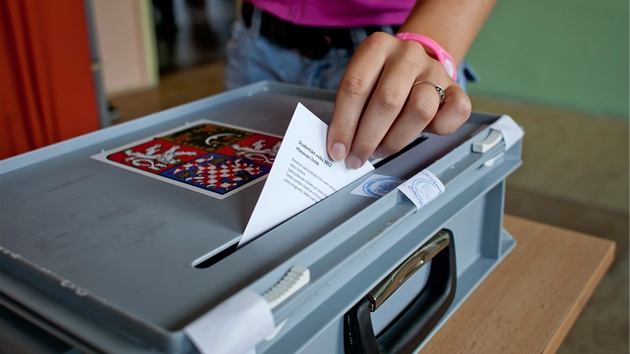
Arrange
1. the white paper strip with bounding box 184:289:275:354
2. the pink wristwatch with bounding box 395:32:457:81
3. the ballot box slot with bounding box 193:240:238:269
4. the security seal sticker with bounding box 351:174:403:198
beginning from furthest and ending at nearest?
the pink wristwatch with bounding box 395:32:457:81 → the security seal sticker with bounding box 351:174:403:198 → the ballot box slot with bounding box 193:240:238:269 → the white paper strip with bounding box 184:289:275:354

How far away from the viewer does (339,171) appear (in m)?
0.56

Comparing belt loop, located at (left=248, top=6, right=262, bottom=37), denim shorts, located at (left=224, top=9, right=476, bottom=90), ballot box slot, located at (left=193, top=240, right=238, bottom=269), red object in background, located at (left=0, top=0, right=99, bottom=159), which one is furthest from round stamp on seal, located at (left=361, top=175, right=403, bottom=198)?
red object in background, located at (left=0, top=0, right=99, bottom=159)

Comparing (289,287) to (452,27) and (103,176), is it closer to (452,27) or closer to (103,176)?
(103,176)

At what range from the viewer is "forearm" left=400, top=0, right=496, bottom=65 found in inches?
28.1

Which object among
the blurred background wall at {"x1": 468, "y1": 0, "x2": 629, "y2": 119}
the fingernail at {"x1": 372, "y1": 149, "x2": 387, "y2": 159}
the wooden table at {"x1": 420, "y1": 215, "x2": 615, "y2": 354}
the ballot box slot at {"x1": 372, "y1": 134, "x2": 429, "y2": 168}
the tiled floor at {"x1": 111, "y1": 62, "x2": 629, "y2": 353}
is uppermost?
the fingernail at {"x1": 372, "y1": 149, "x2": 387, "y2": 159}

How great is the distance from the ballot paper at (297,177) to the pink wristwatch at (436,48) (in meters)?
0.20

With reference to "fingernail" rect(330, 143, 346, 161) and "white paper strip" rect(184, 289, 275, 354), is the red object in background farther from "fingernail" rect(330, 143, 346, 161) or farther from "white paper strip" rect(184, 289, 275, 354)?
"white paper strip" rect(184, 289, 275, 354)

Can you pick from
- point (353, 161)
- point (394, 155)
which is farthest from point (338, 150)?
point (394, 155)

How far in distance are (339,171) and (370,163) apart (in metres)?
0.06

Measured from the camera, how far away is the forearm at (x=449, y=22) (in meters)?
0.71

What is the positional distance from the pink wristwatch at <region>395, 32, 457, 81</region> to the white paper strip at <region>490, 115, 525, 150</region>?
0.09 metres

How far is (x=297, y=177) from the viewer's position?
509mm

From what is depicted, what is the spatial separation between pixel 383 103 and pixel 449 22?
0.25 meters

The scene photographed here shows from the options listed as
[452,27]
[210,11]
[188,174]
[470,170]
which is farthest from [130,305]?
[210,11]
